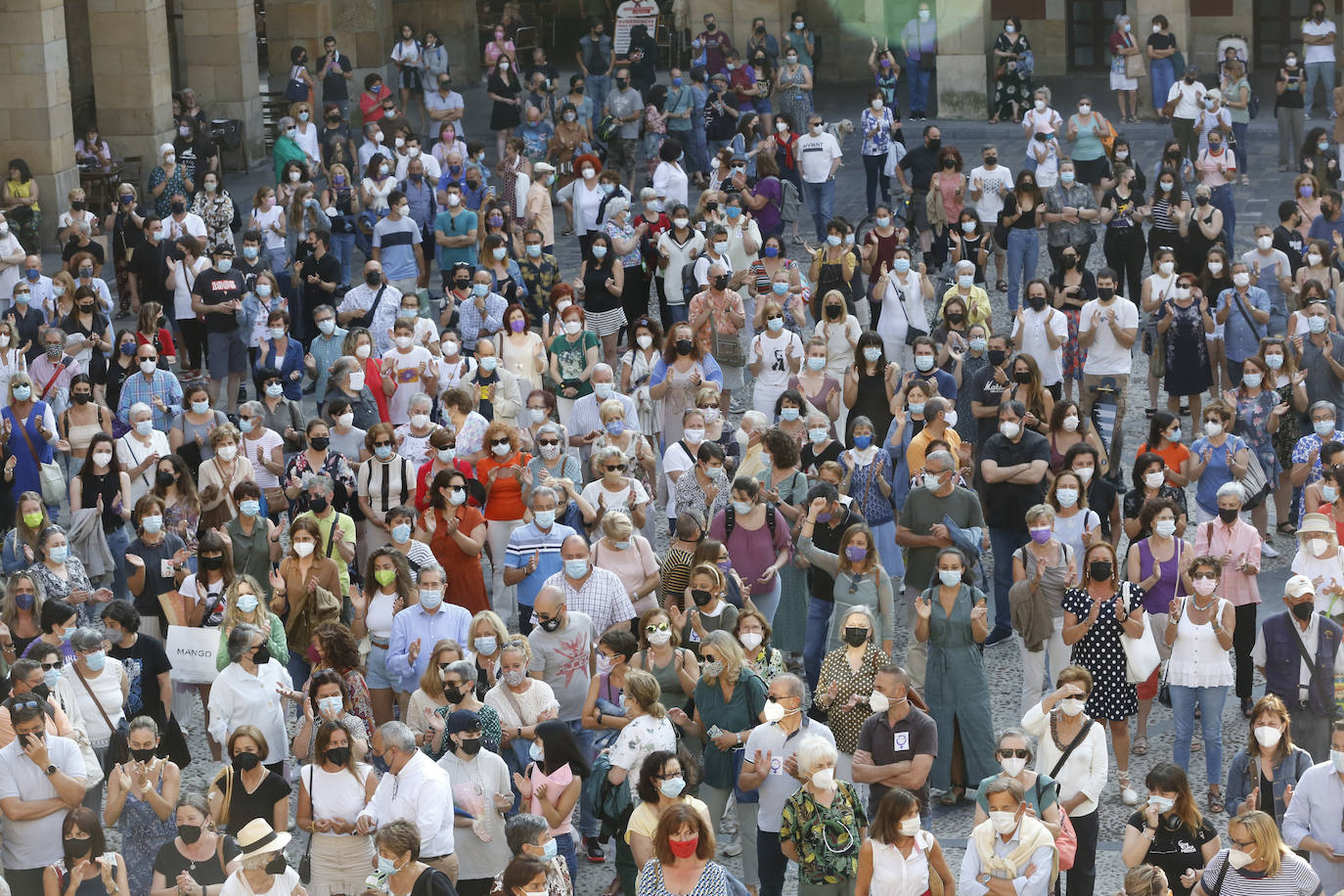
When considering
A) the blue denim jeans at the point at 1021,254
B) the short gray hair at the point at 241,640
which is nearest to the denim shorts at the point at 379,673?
the short gray hair at the point at 241,640

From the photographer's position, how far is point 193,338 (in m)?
20.2

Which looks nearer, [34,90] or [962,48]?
[34,90]

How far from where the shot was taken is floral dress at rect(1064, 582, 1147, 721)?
1273 centimetres

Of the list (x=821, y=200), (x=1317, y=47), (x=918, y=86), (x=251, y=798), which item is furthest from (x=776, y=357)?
(x=918, y=86)

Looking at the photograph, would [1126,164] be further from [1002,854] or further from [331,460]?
[1002,854]

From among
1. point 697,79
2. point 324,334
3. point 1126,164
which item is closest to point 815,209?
point 1126,164

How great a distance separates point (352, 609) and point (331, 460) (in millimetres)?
1419

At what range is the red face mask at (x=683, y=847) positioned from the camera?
33.1ft

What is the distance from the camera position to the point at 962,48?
3195 cm

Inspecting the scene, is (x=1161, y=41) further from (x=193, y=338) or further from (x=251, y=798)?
(x=251, y=798)

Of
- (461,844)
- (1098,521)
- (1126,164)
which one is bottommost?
(461,844)

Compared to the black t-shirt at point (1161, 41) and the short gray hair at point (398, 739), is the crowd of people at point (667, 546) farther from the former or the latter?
the black t-shirt at point (1161, 41)

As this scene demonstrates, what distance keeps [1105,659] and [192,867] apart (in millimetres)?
5115

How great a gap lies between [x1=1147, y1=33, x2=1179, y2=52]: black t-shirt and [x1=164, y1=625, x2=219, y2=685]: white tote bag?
2002 centimetres
